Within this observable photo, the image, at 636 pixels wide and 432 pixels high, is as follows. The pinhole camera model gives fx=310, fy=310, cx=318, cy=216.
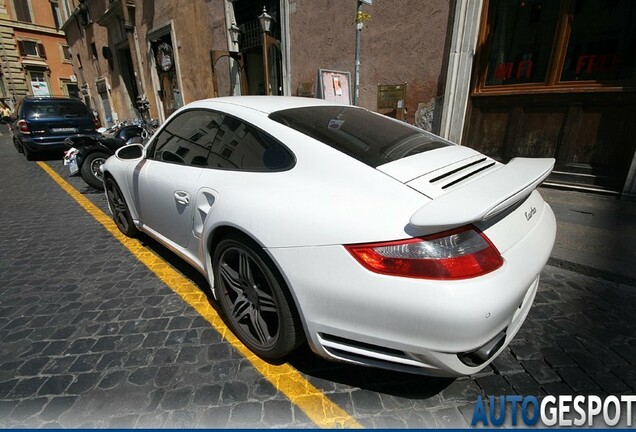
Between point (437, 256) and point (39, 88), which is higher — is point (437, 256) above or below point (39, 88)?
below

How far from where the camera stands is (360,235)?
4.25 feet

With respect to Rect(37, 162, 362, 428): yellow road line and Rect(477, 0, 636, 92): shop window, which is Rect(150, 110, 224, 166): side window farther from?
Rect(477, 0, 636, 92): shop window

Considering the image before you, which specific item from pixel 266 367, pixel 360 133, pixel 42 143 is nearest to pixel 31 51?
pixel 42 143

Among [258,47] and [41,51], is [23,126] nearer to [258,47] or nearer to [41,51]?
[258,47]

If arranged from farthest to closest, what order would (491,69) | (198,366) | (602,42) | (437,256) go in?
(491,69) → (602,42) → (198,366) → (437,256)

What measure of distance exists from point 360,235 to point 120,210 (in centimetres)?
330

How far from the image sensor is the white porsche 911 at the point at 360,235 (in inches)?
48.3

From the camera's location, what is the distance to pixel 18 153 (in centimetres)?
1018

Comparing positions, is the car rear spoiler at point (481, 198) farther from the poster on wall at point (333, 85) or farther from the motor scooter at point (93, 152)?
the motor scooter at point (93, 152)

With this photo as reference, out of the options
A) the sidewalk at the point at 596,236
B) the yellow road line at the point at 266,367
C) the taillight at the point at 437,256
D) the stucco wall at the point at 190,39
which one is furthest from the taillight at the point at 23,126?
the sidewalk at the point at 596,236

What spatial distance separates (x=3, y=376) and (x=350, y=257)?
6.95 feet

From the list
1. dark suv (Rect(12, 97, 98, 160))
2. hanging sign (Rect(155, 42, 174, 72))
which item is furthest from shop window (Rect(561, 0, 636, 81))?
hanging sign (Rect(155, 42, 174, 72))

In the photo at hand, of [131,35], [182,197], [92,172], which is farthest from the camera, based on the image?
[131,35]
